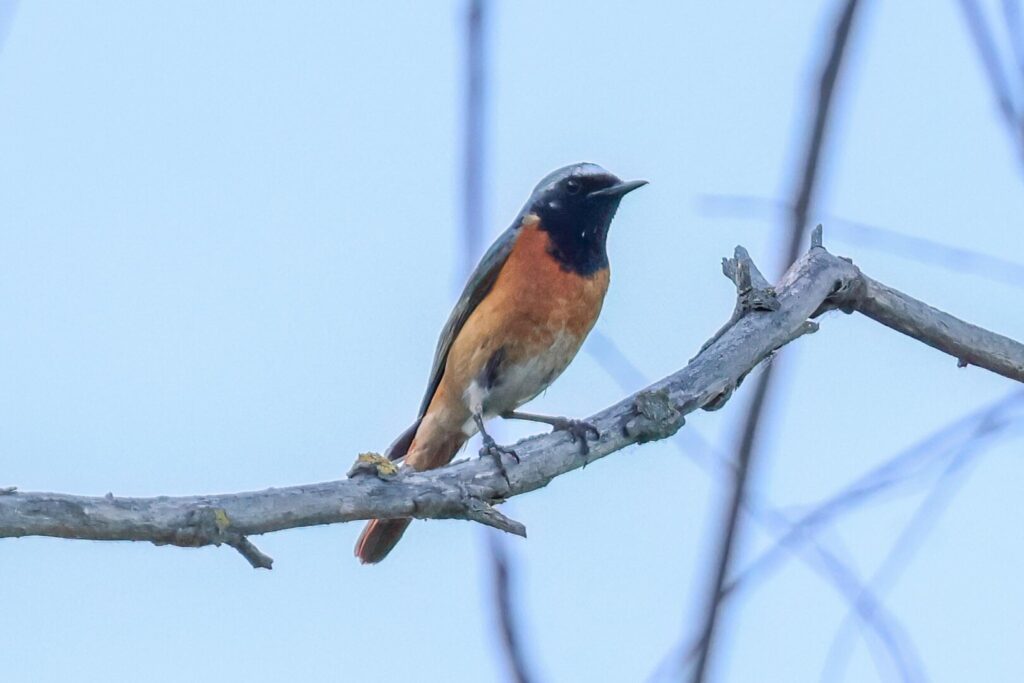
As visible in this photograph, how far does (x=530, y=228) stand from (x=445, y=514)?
9.55 ft

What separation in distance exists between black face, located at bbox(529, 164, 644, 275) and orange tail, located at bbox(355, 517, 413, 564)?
5.06 feet

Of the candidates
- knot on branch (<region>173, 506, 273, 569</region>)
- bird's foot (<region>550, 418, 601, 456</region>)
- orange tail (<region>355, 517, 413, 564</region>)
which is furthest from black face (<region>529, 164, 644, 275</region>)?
knot on branch (<region>173, 506, 273, 569</region>)

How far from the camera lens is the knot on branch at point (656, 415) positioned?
4.61m

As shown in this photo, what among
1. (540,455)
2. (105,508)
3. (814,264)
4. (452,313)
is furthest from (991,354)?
(105,508)

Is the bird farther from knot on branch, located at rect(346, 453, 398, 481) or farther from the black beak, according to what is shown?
knot on branch, located at rect(346, 453, 398, 481)

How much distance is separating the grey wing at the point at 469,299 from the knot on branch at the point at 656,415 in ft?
6.61

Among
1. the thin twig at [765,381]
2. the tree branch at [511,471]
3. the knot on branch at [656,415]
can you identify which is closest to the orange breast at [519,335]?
the tree branch at [511,471]

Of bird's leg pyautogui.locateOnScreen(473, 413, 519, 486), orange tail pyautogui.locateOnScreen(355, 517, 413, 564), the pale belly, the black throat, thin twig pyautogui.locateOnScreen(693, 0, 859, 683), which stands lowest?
orange tail pyautogui.locateOnScreen(355, 517, 413, 564)

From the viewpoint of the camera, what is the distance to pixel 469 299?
6574 millimetres

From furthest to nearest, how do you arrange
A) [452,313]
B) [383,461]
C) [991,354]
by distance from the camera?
1. [452,313]
2. [991,354]
3. [383,461]

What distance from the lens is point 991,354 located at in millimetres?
4922

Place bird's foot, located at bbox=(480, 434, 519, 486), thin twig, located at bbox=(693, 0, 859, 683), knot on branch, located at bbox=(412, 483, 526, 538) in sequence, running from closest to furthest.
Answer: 1. thin twig, located at bbox=(693, 0, 859, 683)
2. knot on branch, located at bbox=(412, 483, 526, 538)
3. bird's foot, located at bbox=(480, 434, 519, 486)

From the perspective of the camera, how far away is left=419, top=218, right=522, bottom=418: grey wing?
6.55 metres

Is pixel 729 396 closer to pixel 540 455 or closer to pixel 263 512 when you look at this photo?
pixel 540 455
